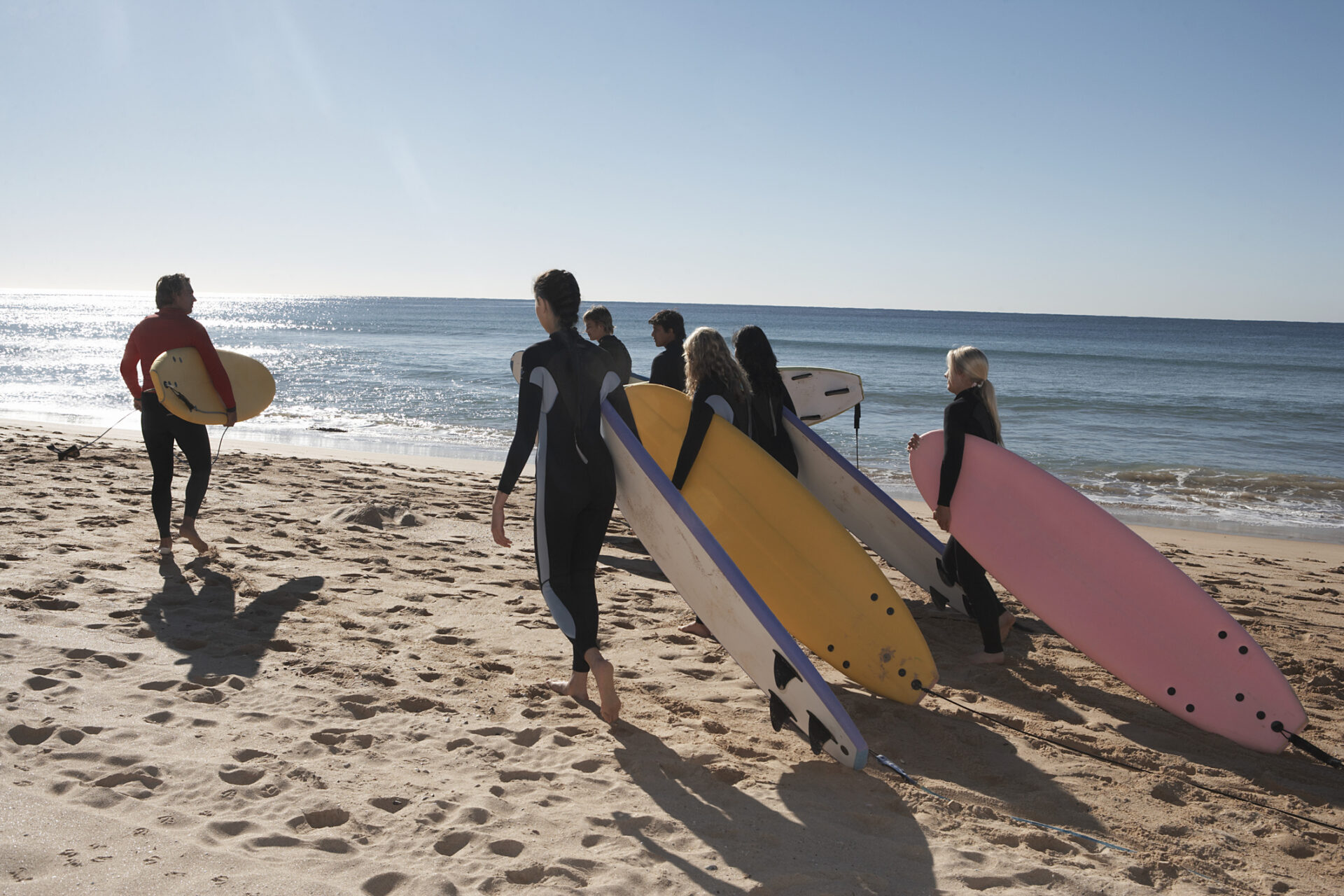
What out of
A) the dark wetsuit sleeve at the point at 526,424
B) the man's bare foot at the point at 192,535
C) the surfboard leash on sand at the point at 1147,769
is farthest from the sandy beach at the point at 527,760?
the dark wetsuit sleeve at the point at 526,424

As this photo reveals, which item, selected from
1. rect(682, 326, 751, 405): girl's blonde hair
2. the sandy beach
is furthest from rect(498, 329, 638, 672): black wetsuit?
rect(682, 326, 751, 405): girl's blonde hair

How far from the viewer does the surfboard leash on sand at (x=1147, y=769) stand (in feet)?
8.40

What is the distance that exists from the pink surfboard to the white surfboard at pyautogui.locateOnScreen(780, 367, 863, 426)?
7.02ft

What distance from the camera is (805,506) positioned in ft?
12.5

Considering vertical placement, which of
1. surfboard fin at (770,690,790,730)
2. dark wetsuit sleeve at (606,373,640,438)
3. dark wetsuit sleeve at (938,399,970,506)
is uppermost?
dark wetsuit sleeve at (606,373,640,438)

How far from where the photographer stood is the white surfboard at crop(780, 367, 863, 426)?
245 inches

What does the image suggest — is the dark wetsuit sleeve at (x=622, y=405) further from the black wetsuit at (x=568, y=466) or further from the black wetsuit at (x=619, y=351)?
the black wetsuit at (x=619, y=351)

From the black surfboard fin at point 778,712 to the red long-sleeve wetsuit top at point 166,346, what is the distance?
351 centimetres

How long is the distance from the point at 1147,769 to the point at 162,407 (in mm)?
4827

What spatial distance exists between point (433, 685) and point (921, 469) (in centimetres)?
243

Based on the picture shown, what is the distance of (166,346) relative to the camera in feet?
14.8

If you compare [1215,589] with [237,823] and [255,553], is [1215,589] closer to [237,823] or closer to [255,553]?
[237,823]

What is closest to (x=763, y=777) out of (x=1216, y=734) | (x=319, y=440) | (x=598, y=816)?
(x=598, y=816)

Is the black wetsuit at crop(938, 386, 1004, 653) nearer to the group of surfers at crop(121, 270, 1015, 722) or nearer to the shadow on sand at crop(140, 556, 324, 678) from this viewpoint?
the group of surfers at crop(121, 270, 1015, 722)
